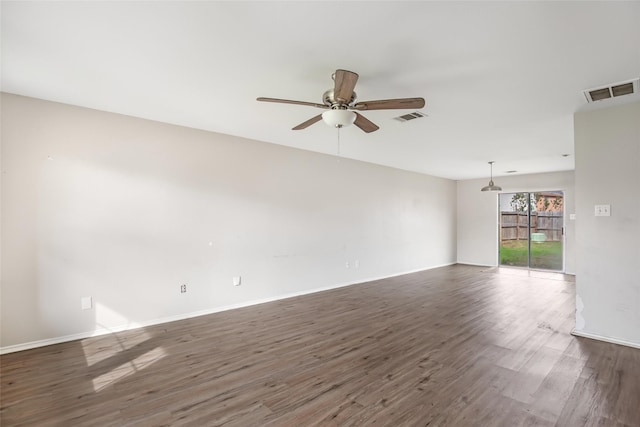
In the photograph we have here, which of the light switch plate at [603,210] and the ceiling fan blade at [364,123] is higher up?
the ceiling fan blade at [364,123]

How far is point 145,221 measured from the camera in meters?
3.62

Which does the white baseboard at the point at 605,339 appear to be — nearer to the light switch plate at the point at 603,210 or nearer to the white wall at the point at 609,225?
the white wall at the point at 609,225

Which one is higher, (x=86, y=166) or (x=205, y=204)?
(x=86, y=166)

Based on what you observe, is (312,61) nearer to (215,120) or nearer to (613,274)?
(215,120)

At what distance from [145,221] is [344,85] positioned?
2967mm

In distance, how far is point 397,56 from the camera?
7.29ft

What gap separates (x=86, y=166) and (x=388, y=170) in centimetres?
560

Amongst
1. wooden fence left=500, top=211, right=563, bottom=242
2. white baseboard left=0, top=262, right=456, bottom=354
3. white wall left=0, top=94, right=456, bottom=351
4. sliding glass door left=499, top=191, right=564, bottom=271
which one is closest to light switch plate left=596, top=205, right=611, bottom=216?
white wall left=0, top=94, right=456, bottom=351

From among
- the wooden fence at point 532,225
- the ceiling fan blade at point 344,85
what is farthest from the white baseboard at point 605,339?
the wooden fence at point 532,225

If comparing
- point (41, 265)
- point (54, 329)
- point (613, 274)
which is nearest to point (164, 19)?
point (41, 265)

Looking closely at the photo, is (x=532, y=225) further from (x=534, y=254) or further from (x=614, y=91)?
(x=614, y=91)

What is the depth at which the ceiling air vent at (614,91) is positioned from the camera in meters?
2.62

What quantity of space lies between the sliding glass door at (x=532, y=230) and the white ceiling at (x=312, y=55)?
493cm

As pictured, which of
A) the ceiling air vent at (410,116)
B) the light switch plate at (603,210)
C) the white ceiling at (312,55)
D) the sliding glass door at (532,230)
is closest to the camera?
the white ceiling at (312,55)
